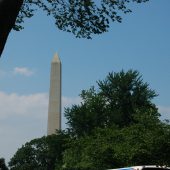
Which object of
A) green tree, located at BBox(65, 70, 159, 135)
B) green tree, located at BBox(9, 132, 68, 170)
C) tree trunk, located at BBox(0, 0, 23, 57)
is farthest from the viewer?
green tree, located at BBox(9, 132, 68, 170)

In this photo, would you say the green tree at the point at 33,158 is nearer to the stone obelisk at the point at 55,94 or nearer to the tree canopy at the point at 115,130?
the tree canopy at the point at 115,130

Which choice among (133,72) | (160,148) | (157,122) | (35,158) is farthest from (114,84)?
(35,158)

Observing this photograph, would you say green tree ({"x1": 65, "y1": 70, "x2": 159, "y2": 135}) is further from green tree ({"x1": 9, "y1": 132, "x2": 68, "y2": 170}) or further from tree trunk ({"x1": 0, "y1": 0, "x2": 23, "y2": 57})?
tree trunk ({"x1": 0, "y1": 0, "x2": 23, "y2": 57})

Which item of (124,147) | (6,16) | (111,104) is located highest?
(111,104)

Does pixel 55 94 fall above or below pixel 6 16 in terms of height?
above

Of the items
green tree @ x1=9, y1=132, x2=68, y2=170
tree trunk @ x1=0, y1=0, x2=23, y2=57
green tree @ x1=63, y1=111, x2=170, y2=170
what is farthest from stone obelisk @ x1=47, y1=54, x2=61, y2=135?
tree trunk @ x1=0, y1=0, x2=23, y2=57

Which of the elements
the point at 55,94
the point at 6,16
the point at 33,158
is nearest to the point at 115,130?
the point at 55,94

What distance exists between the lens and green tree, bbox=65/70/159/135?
2709 inches

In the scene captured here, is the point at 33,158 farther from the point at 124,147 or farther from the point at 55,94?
the point at 124,147

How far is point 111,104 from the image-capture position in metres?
71.0

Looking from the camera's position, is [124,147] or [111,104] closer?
[124,147]

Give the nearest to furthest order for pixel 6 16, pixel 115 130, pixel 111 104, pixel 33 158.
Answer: pixel 6 16 < pixel 115 130 < pixel 111 104 < pixel 33 158

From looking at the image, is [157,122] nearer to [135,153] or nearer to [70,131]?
[135,153]

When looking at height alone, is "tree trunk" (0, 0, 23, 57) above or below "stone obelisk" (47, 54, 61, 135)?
below
